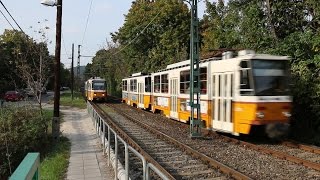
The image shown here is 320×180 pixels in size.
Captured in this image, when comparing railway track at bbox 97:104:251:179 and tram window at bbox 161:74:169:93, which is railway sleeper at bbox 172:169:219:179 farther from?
tram window at bbox 161:74:169:93

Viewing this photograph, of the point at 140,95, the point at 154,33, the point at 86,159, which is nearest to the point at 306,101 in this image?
the point at 86,159

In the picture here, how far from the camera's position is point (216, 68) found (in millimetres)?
16609

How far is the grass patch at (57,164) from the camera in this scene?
10.9 metres

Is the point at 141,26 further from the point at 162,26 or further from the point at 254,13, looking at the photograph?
the point at 254,13

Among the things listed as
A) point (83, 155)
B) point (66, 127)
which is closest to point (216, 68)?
point (83, 155)

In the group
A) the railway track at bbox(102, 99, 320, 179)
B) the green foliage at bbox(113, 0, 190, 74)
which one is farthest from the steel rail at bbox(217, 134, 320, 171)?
the green foliage at bbox(113, 0, 190, 74)

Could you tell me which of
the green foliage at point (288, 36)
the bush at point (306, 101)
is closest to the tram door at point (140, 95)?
the green foliage at point (288, 36)

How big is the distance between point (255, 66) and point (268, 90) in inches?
35.9

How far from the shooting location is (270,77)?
15102 millimetres

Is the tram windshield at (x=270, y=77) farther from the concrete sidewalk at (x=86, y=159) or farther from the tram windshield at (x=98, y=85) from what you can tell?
the tram windshield at (x=98, y=85)

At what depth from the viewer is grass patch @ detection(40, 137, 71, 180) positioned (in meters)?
10.9

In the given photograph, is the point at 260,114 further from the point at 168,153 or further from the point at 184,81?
the point at 184,81

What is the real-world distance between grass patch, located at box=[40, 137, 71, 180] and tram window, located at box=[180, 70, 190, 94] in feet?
19.7

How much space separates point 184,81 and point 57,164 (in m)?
9.46
